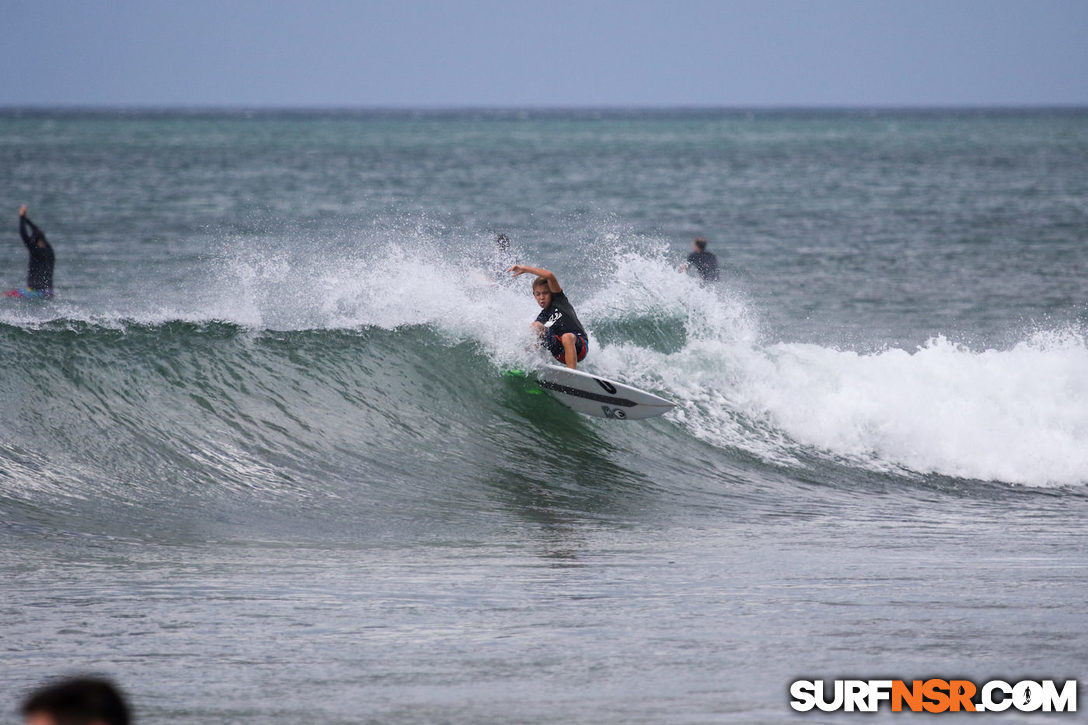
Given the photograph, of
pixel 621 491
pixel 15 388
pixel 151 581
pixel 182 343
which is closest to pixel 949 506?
pixel 621 491

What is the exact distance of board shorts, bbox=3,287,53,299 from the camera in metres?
21.1

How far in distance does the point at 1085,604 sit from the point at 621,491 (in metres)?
4.51

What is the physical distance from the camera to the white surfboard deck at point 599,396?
11820 mm

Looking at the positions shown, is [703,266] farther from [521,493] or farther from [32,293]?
[32,293]

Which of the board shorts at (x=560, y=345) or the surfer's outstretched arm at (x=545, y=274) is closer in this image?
the surfer's outstretched arm at (x=545, y=274)

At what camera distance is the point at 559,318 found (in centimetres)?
1202

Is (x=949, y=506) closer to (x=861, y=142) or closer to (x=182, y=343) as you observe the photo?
(x=182, y=343)

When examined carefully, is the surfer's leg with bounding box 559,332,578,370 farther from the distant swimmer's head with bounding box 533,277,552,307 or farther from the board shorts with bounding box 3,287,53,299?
the board shorts with bounding box 3,287,53,299

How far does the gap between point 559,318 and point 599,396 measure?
88 cm

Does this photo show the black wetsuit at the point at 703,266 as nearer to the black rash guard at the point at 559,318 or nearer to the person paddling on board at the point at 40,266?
the black rash guard at the point at 559,318

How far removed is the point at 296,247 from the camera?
1155 inches

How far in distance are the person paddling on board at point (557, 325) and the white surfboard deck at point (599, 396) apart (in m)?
0.18

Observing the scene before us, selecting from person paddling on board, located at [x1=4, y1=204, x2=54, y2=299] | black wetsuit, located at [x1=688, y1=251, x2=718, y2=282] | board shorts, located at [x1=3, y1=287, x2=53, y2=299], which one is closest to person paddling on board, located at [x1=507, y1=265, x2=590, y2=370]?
black wetsuit, located at [x1=688, y1=251, x2=718, y2=282]

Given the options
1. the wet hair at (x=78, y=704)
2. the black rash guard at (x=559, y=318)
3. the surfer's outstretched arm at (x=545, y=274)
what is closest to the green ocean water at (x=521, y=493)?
the black rash guard at (x=559, y=318)
